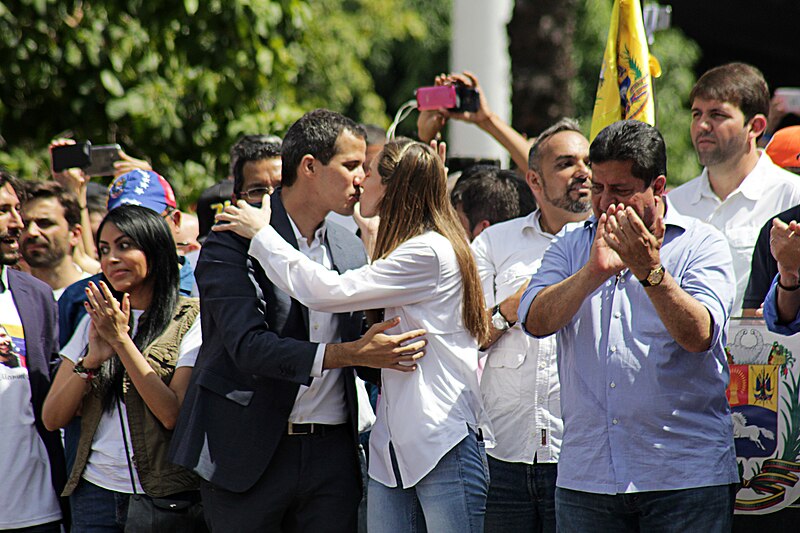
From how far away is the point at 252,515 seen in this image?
4051 millimetres

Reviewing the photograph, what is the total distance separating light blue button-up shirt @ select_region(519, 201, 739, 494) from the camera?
3.61 metres

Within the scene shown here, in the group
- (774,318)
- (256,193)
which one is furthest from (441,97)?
(774,318)

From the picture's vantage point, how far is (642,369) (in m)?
3.64

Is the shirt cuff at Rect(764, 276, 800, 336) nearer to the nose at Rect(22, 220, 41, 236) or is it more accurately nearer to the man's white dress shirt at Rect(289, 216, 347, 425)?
the man's white dress shirt at Rect(289, 216, 347, 425)

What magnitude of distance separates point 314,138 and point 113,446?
1437 mm

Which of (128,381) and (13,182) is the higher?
(13,182)

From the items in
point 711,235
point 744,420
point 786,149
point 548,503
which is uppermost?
point 786,149

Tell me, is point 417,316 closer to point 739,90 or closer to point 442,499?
point 442,499

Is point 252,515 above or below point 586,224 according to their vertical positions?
below

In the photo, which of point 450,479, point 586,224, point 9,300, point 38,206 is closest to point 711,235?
point 586,224

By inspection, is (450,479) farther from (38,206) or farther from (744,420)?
(38,206)

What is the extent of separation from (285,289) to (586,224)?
1.07 meters

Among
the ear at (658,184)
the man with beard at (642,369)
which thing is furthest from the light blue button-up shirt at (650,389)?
the ear at (658,184)

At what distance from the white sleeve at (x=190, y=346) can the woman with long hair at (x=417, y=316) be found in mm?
609
